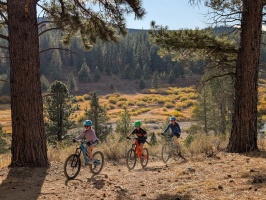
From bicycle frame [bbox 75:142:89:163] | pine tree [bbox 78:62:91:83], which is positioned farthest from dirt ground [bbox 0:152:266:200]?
pine tree [bbox 78:62:91:83]

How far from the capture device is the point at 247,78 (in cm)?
841

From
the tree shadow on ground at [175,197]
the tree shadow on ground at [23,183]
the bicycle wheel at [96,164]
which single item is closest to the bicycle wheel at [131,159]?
the bicycle wheel at [96,164]

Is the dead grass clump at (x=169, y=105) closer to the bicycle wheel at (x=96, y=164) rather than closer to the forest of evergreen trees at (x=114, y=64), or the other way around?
the forest of evergreen trees at (x=114, y=64)

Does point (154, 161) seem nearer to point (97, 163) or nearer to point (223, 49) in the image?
point (97, 163)

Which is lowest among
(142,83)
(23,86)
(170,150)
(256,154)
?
(170,150)

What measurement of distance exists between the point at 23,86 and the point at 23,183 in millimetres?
2188

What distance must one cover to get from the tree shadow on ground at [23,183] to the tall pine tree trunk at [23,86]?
0.31 meters

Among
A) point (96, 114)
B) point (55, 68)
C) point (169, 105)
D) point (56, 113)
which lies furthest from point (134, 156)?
point (55, 68)

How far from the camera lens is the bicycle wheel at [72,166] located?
7251 millimetres

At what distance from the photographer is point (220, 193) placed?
4.75m

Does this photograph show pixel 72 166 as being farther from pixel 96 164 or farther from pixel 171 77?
pixel 171 77

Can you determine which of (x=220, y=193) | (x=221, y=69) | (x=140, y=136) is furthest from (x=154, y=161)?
(x=220, y=193)

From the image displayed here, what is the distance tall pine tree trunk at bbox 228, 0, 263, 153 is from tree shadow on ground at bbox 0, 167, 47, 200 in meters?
5.21

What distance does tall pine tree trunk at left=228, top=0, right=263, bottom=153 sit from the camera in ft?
27.3
